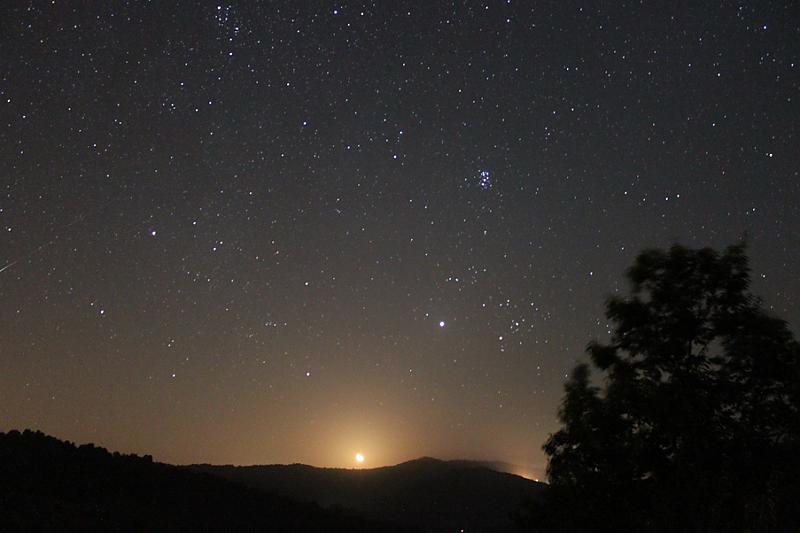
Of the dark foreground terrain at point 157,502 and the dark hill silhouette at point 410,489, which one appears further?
the dark hill silhouette at point 410,489

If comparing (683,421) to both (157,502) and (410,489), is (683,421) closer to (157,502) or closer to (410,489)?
(157,502)

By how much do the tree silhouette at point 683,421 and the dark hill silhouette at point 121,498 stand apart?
13777 millimetres

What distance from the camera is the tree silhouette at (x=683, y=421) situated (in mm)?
8633

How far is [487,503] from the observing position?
173 ft

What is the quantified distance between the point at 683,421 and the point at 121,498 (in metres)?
22.3

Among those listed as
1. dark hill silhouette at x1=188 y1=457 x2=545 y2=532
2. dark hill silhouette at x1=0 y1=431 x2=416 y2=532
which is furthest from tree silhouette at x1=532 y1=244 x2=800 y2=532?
dark hill silhouette at x1=188 y1=457 x2=545 y2=532

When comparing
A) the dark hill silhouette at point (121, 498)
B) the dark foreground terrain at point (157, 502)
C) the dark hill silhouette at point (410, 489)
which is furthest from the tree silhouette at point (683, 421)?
the dark hill silhouette at point (410, 489)

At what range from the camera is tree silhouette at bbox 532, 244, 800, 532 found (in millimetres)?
8633

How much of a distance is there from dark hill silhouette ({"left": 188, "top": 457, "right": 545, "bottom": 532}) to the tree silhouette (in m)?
34.4

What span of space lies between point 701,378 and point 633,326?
1.31 metres

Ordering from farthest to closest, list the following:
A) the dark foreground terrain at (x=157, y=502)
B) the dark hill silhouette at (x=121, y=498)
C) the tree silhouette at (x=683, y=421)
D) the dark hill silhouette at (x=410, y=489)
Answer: the dark hill silhouette at (x=410, y=489) → the dark foreground terrain at (x=157, y=502) → the dark hill silhouette at (x=121, y=498) → the tree silhouette at (x=683, y=421)

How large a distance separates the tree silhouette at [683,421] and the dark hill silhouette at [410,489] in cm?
3436

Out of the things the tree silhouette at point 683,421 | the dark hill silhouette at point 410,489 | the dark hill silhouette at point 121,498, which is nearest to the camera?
the tree silhouette at point 683,421

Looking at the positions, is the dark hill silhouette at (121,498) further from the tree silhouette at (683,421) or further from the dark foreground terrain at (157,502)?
the tree silhouette at (683,421)
